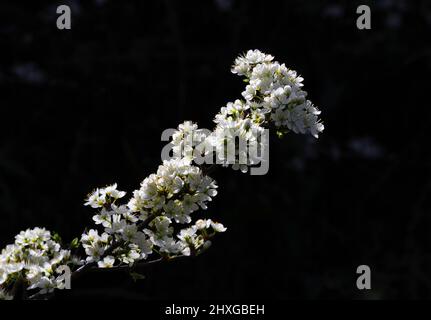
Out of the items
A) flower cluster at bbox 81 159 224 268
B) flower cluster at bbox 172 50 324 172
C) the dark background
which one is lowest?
flower cluster at bbox 81 159 224 268

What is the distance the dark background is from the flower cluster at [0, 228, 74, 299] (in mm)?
2740

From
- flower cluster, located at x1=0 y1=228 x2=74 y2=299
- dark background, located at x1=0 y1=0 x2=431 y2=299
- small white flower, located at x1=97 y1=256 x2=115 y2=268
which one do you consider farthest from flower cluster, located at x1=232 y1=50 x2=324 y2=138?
dark background, located at x1=0 y1=0 x2=431 y2=299

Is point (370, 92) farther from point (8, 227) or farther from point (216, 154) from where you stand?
point (216, 154)

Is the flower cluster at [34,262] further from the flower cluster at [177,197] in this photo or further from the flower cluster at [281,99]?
the flower cluster at [281,99]

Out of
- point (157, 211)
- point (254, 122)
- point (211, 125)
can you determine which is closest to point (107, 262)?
point (157, 211)

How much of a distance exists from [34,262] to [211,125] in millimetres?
3873

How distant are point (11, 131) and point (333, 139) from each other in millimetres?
2904

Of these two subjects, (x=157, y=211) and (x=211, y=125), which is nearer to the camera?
(x=157, y=211)

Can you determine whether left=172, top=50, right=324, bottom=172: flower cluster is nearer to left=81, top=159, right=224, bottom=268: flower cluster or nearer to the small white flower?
left=81, top=159, right=224, bottom=268: flower cluster

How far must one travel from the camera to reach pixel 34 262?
77.1 inches

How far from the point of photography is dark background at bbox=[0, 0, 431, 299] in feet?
17.2

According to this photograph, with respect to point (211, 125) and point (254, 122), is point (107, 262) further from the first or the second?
point (211, 125)

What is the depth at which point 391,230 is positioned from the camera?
5840 millimetres
